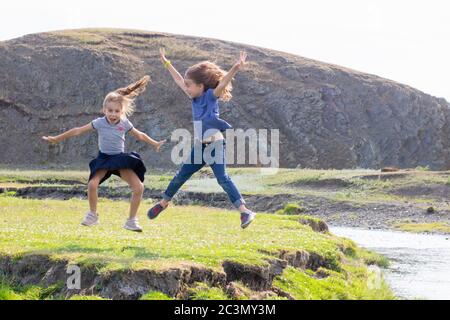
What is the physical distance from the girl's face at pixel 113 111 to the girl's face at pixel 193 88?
4.59ft

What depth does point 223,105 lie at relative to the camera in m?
124

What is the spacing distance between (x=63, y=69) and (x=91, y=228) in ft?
365

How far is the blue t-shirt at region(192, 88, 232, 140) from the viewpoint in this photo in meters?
15.4

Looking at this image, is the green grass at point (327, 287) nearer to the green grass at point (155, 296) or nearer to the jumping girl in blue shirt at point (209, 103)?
the jumping girl in blue shirt at point (209, 103)

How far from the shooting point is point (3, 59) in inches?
4966

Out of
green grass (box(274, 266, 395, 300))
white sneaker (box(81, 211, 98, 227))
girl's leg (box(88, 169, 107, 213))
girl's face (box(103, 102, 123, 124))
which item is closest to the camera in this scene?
green grass (box(274, 266, 395, 300))

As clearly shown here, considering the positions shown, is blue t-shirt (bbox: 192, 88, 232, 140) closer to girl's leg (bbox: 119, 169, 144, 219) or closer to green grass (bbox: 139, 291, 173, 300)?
girl's leg (bbox: 119, 169, 144, 219)

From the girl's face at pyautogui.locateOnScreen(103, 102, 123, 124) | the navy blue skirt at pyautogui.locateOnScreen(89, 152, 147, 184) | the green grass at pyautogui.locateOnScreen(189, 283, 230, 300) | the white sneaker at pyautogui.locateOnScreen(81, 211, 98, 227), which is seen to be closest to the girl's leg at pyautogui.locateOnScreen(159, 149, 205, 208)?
the navy blue skirt at pyautogui.locateOnScreen(89, 152, 147, 184)

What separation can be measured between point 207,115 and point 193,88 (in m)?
0.59

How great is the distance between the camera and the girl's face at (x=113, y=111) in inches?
621

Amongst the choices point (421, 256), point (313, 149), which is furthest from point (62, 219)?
point (313, 149)

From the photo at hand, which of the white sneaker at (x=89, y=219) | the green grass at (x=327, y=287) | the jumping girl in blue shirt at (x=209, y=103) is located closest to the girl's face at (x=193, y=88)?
the jumping girl in blue shirt at (x=209, y=103)

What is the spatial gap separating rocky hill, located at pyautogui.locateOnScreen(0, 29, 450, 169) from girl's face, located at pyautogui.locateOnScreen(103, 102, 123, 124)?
299 ft
